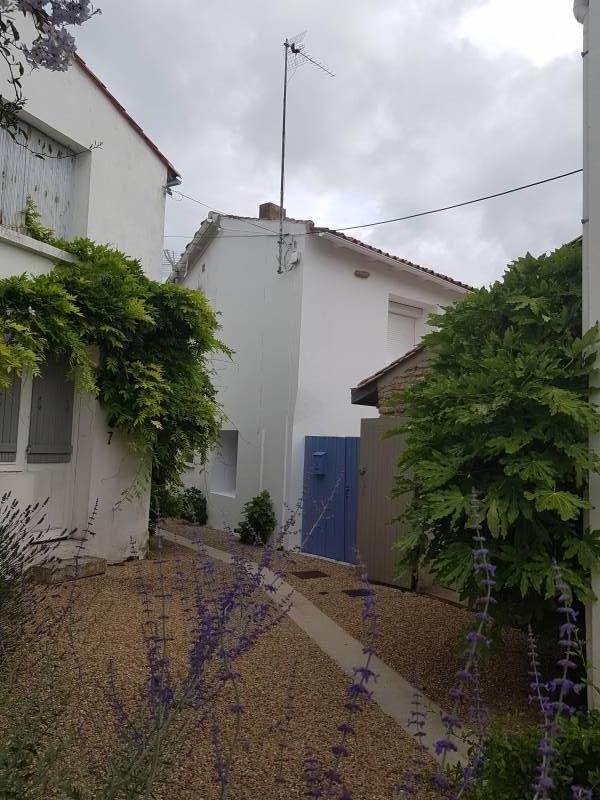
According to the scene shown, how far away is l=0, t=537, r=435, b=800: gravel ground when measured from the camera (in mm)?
3117

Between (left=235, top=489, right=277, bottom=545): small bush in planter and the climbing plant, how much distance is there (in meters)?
2.48

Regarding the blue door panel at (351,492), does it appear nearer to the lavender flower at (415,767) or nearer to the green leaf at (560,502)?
the green leaf at (560,502)

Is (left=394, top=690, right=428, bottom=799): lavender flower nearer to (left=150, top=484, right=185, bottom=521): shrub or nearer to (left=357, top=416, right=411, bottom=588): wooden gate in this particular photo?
(left=357, top=416, right=411, bottom=588): wooden gate

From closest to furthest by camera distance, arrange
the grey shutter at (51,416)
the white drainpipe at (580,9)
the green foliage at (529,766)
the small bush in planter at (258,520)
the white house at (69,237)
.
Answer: the green foliage at (529,766), the white drainpipe at (580,9), the white house at (69,237), the grey shutter at (51,416), the small bush in planter at (258,520)

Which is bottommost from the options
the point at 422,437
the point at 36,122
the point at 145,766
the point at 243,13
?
the point at 145,766

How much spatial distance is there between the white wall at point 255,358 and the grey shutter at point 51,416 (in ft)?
12.5

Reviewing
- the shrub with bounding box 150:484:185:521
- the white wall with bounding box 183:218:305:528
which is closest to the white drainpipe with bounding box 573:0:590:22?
the white wall with bounding box 183:218:305:528

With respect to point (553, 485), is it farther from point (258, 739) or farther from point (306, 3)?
point (306, 3)

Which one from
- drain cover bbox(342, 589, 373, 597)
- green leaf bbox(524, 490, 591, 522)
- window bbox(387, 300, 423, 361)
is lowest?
drain cover bbox(342, 589, 373, 597)

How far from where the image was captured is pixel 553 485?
379 centimetres

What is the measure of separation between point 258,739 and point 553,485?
2.25 meters

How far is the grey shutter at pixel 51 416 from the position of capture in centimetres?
772

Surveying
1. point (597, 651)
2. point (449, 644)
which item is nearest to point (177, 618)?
point (449, 644)

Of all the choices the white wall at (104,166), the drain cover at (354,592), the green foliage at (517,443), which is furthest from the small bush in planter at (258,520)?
the green foliage at (517,443)
